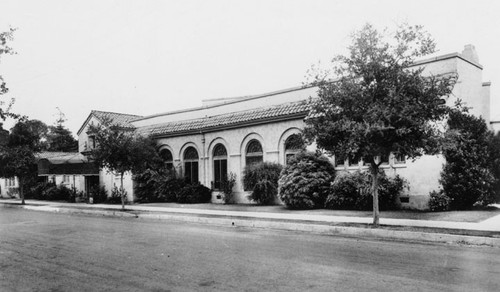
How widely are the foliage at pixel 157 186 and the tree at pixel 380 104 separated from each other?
1526 cm

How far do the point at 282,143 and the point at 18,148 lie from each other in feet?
68.3

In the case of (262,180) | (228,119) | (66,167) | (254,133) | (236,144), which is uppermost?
(228,119)

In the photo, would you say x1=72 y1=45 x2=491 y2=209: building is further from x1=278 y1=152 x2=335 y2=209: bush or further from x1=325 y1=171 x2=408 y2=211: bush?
x1=278 y1=152 x2=335 y2=209: bush

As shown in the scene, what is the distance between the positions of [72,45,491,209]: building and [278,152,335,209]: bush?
1310mm

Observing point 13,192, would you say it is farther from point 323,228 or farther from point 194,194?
point 323,228

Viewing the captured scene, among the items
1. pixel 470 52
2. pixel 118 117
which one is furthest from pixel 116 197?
pixel 470 52

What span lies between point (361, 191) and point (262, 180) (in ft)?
17.5

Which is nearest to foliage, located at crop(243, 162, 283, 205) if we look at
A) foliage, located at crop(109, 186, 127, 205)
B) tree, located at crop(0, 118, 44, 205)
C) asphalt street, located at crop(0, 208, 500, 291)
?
asphalt street, located at crop(0, 208, 500, 291)

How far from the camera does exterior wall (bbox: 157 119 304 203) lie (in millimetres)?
22203

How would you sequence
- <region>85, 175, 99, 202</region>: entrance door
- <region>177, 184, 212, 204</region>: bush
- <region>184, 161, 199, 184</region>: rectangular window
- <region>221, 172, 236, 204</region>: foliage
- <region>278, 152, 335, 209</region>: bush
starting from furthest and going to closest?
<region>85, 175, 99, 202</region>: entrance door → <region>184, 161, 199, 184</region>: rectangular window → <region>177, 184, 212, 204</region>: bush → <region>221, 172, 236, 204</region>: foliage → <region>278, 152, 335, 209</region>: bush

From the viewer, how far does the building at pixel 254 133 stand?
17328 mm

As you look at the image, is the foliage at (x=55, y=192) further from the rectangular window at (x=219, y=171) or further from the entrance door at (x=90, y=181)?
the rectangular window at (x=219, y=171)

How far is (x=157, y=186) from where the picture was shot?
27172 mm

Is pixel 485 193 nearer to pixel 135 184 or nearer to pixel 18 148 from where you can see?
pixel 135 184
